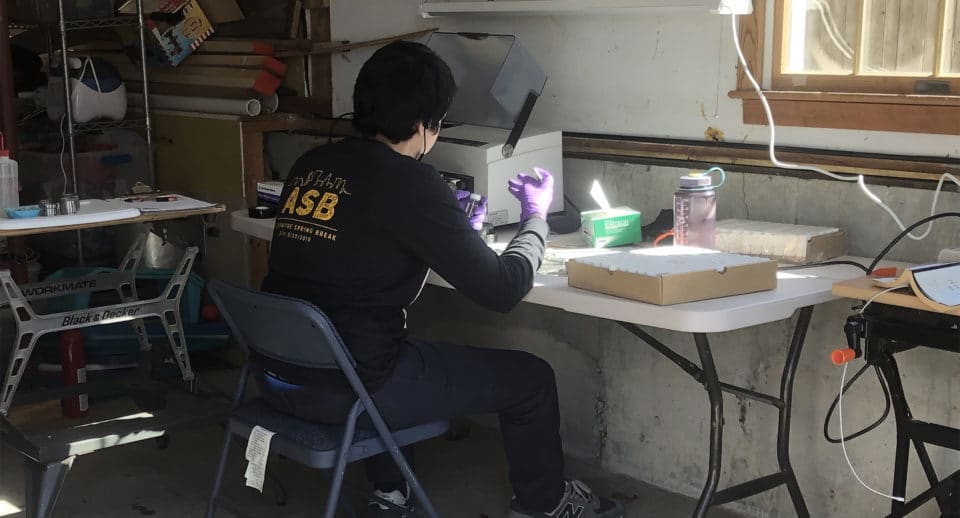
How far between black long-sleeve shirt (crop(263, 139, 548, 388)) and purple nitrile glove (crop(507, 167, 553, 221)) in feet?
0.94

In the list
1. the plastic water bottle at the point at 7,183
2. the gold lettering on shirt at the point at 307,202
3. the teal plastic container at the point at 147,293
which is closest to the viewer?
the gold lettering on shirt at the point at 307,202

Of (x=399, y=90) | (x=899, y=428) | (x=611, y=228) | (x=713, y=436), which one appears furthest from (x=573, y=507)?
(x=399, y=90)

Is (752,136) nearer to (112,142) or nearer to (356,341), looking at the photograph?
(356,341)

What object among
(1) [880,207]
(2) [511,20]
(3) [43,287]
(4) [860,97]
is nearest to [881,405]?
(1) [880,207]

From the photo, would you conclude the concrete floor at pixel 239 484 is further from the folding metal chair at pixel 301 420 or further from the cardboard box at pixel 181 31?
the cardboard box at pixel 181 31

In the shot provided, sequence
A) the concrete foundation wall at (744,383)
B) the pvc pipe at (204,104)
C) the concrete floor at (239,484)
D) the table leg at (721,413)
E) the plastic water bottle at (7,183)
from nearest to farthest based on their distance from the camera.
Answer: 1. the table leg at (721,413)
2. the concrete foundation wall at (744,383)
3. the concrete floor at (239,484)
4. the plastic water bottle at (7,183)
5. the pvc pipe at (204,104)

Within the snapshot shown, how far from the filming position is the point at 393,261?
7.91 ft

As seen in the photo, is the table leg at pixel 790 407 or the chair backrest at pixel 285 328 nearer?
the chair backrest at pixel 285 328

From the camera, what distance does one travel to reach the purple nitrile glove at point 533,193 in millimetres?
2768

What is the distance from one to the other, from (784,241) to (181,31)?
3.11 meters

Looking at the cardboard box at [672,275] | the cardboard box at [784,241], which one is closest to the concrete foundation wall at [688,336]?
the cardboard box at [784,241]

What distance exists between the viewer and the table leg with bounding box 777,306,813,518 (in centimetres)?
259

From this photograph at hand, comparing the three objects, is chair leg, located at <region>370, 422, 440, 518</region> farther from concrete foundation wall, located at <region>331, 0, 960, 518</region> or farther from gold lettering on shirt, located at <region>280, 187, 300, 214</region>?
concrete foundation wall, located at <region>331, 0, 960, 518</region>

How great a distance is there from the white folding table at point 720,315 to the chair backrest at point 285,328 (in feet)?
1.41
